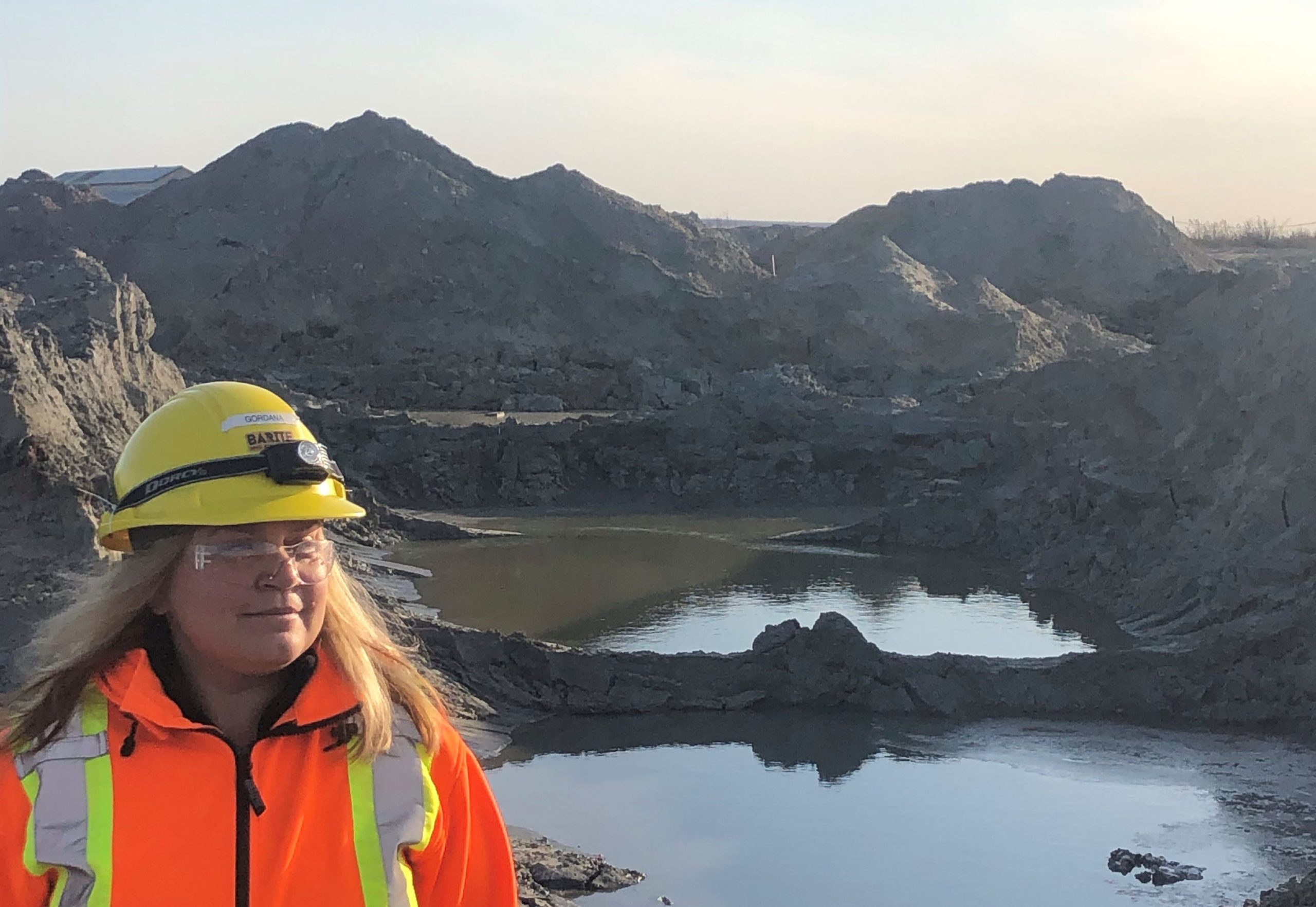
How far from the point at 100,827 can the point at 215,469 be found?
0.41m

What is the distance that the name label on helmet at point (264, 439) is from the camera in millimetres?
1745

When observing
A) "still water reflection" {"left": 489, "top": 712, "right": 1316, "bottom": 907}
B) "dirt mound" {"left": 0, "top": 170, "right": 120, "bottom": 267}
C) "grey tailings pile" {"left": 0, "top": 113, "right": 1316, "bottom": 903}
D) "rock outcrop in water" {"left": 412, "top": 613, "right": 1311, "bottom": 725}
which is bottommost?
"still water reflection" {"left": 489, "top": 712, "right": 1316, "bottom": 907}

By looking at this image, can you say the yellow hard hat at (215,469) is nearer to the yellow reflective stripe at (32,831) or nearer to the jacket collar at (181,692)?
the jacket collar at (181,692)

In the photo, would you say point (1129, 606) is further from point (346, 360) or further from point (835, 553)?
point (346, 360)

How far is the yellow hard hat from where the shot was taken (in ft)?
5.65

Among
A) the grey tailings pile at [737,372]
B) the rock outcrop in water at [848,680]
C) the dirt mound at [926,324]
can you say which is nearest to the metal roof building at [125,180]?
the grey tailings pile at [737,372]

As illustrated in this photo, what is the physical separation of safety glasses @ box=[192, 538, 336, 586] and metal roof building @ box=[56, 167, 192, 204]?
6170 cm

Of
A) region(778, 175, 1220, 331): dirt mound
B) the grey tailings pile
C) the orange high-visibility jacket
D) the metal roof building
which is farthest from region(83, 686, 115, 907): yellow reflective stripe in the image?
the metal roof building

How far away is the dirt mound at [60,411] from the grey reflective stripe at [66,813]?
24.5ft

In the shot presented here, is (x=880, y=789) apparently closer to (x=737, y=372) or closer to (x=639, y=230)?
(x=737, y=372)

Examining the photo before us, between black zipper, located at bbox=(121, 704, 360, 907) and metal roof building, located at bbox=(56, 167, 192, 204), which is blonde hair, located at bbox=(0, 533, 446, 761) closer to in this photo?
black zipper, located at bbox=(121, 704, 360, 907)

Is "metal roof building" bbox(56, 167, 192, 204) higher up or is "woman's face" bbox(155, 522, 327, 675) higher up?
"metal roof building" bbox(56, 167, 192, 204)

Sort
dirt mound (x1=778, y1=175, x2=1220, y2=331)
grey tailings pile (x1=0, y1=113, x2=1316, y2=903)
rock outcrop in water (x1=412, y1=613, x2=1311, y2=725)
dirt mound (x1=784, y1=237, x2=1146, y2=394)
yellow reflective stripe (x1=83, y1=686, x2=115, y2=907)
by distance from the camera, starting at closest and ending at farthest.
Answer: yellow reflective stripe (x1=83, y1=686, x2=115, y2=907) → rock outcrop in water (x1=412, y1=613, x2=1311, y2=725) → grey tailings pile (x1=0, y1=113, x2=1316, y2=903) → dirt mound (x1=784, y1=237, x2=1146, y2=394) → dirt mound (x1=778, y1=175, x2=1220, y2=331)

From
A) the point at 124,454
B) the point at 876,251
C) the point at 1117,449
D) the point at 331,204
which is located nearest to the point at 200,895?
the point at 124,454
